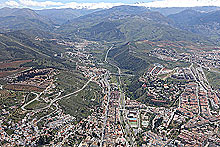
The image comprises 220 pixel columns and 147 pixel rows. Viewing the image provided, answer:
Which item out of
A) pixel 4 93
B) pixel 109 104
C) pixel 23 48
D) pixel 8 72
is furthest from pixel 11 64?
pixel 109 104

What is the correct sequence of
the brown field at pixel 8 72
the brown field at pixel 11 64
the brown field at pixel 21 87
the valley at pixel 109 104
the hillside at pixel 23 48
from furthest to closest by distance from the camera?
1. the hillside at pixel 23 48
2. the brown field at pixel 11 64
3. the brown field at pixel 8 72
4. the brown field at pixel 21 87
5. the valley at pixel 109 104

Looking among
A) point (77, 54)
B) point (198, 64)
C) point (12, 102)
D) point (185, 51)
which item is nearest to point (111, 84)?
point (12, 102)

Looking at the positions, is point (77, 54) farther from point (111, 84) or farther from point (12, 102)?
point (12, 102)

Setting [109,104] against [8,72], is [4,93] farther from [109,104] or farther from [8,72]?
[109,104]

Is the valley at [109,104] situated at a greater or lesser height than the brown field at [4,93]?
lesser

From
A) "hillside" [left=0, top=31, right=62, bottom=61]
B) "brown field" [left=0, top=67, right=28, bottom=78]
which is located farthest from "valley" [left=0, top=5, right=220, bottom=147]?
"hillside" [left=0, top=31, right=62, bottom=61]

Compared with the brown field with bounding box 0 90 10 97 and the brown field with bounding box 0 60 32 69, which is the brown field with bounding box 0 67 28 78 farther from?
the brown field with bounding box 0 90 10 97

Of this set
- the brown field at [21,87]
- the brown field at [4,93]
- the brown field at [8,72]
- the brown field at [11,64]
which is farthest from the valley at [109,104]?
the brown field at [4,93]

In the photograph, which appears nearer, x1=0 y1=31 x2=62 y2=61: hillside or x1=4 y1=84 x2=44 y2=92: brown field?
x1=4 y1=84 x2=44 y2=92: brown field

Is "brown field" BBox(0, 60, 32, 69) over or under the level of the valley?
over

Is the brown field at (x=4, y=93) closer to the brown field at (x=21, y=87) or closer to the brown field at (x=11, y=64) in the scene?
the brown field at (x=21, y=87)

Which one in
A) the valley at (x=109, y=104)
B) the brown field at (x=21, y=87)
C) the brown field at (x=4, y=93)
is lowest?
the valley at (x=109, y=104)

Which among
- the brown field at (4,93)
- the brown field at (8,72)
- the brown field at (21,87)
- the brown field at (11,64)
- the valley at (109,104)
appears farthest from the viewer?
the brown field at (11,64)
